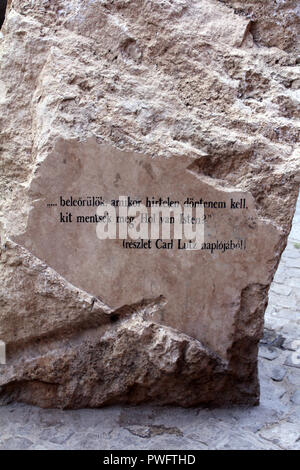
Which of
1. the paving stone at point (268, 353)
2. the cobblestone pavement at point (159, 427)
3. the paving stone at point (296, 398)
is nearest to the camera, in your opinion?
the cobblestone pavement at point (159, 427)

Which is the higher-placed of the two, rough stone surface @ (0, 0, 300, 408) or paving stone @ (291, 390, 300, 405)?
rough stone surface @ (0, 0, 300, 408)

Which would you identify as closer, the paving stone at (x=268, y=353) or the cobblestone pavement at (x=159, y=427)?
the cobblestone pavement at (x=159, y=427)

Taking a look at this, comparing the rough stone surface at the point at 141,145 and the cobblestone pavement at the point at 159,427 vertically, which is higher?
the rough stone surface at the point at 141,145

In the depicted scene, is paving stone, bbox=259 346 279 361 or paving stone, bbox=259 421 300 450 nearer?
paving stone, bbox=259 421 300 450

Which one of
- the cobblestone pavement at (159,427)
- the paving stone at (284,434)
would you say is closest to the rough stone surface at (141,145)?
the cobblestone pavement at (159,427)

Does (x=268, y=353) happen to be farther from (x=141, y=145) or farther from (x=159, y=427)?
(x=141, y=145)

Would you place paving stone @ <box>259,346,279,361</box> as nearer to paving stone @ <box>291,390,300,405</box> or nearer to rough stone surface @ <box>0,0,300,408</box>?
paving stone @ <box>291,390,300,405</box>

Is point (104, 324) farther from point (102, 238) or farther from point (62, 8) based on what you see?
point (62, 8)

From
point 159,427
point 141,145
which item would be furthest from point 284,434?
point 141,145

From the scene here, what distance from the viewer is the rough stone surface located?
8.30 feet

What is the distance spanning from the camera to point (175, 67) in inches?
104

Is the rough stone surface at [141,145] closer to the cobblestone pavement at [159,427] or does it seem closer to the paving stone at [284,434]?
the cobblestone pavement at [159,427]

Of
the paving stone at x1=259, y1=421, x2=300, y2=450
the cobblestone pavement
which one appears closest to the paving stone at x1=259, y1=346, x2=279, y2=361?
the cobblestone pavement

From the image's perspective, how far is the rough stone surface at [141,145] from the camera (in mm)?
2529
